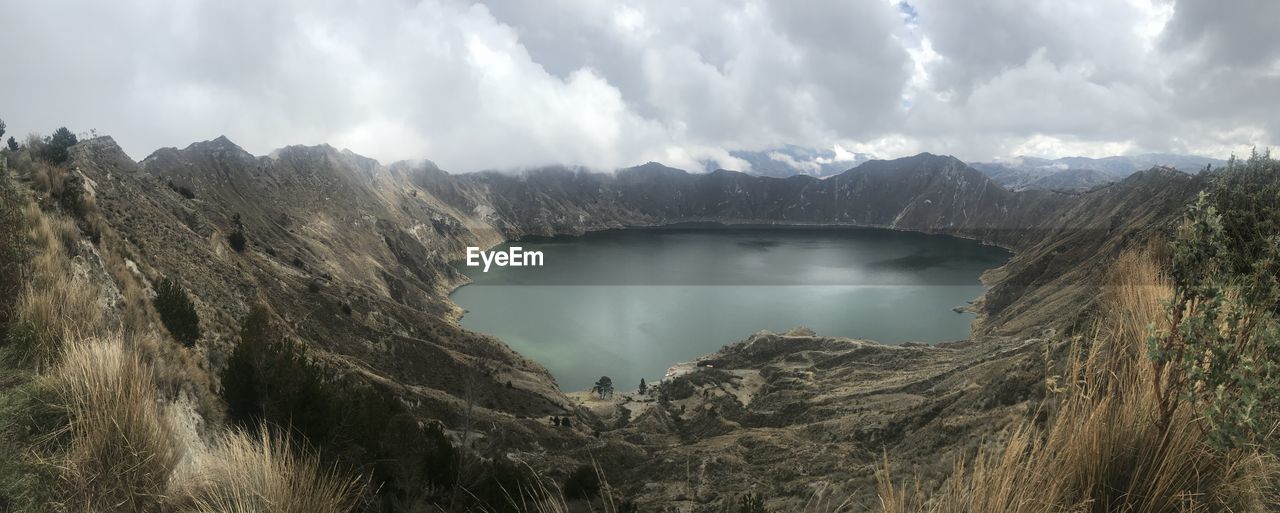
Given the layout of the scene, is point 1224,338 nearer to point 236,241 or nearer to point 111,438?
point 111,438

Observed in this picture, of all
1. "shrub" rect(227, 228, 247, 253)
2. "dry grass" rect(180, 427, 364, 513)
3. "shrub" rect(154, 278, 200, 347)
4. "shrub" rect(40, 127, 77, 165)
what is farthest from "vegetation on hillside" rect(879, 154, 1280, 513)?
"shrub" rect(227, 228, 247, 253)

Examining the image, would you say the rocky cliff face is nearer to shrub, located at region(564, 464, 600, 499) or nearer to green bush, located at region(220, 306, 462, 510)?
shrub, located at region(564, 464, 600, 499)

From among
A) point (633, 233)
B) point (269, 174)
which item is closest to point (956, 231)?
point (633, 233)

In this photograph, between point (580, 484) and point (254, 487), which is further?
point (580, 484)

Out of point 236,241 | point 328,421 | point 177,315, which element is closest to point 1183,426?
point 328,421

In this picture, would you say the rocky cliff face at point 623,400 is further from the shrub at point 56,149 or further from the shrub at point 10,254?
the shrub at point 10,254

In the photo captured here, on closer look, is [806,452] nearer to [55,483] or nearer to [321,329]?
[55,483]

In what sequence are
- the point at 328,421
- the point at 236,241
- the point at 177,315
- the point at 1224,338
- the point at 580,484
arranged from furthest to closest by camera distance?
the point at 236,241 < the point at 580,484 < the point at 177,315 < the point at 328,421 < the point at 1224,338
